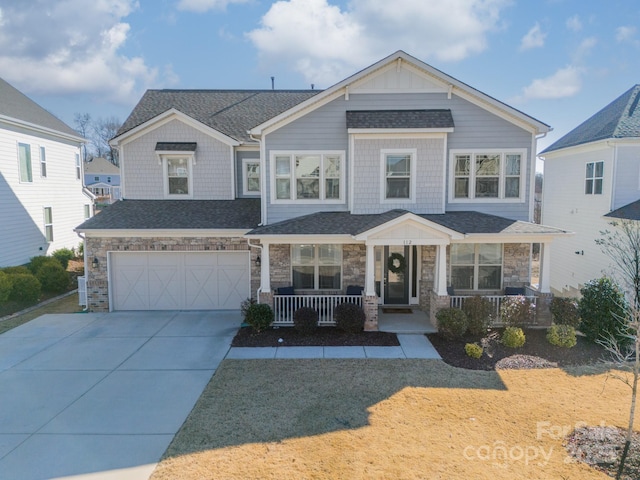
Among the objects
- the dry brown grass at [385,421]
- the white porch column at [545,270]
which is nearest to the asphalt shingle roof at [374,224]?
the white porch column at [545,270]

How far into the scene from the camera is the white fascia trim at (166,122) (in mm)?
14852

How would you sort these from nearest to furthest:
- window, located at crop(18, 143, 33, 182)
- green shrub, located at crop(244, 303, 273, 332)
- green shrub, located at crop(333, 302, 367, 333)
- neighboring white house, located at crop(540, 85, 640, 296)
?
green shrub, located at crop(333, 302, 367, 333) < green shrub, located at crop(244, 303, 273, 332) < neighboring white house, located at crop(540, 85, 640, 296) < window, located at crop(18, 143, 33, 182)

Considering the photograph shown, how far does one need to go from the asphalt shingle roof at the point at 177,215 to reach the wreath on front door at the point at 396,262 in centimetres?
454

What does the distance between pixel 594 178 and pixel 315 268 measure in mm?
11906

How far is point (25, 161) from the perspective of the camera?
18.7 meters

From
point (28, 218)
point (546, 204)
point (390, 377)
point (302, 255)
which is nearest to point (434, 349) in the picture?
point (390, 377)

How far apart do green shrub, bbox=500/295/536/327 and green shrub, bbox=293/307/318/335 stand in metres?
5.31

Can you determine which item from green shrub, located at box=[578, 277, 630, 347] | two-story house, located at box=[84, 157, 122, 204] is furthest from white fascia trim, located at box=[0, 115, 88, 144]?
two-story house, located at box=[84, 157, 122, 204]

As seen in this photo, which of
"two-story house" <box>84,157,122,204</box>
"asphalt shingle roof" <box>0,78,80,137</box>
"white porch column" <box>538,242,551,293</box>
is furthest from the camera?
"two-story house" <box>84,157,122,204</box>

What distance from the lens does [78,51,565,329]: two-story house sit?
1250 cm

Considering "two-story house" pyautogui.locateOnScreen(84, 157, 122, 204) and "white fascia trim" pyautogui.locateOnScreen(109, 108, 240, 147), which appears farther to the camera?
"two-story house" pyautogui.locateOnScreen(84, 157, 122, 204)

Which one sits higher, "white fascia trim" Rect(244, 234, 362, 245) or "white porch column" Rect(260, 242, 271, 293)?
"white fascia trim" Rect(244, 234, 362, 245)

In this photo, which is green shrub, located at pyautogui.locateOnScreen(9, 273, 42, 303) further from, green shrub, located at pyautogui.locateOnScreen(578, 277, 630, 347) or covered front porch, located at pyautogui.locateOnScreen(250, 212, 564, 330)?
green shrub, located at pyautogui.locateOnScreen(578, 277, 630, 347)

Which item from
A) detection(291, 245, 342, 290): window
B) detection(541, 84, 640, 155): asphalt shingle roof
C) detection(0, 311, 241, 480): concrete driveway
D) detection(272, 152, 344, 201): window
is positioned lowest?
detection(0, 311, 241, 480): concrete driveway
